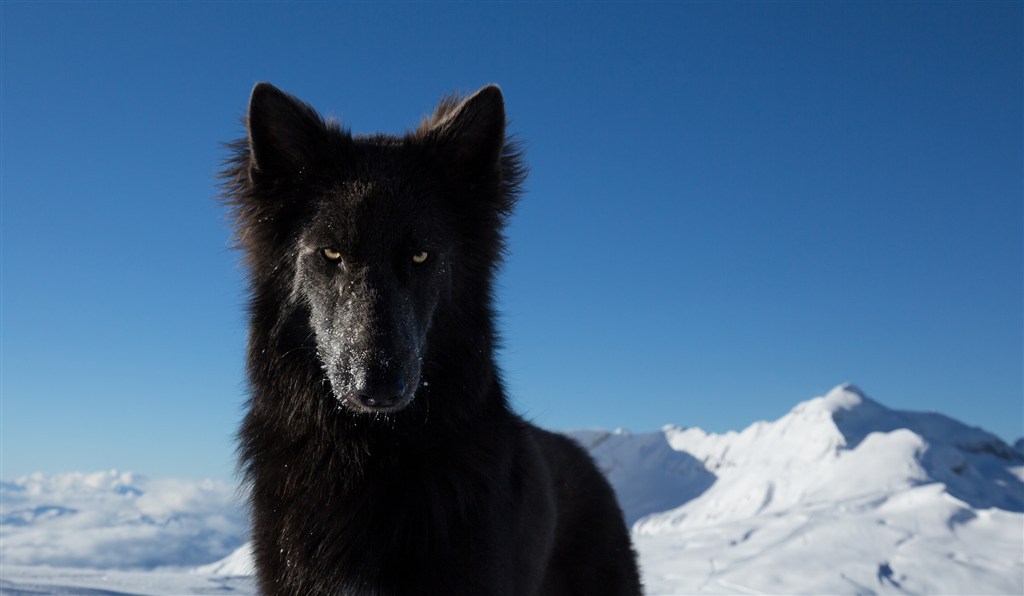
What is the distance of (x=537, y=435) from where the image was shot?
6039 mm

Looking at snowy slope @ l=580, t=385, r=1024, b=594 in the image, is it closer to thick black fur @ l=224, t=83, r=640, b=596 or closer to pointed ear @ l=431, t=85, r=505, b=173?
thick black fur @ l=224, t=83, r=640, b=596

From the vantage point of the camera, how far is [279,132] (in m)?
4.49

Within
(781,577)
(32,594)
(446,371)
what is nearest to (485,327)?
(446,371)

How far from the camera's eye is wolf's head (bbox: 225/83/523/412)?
387 cm

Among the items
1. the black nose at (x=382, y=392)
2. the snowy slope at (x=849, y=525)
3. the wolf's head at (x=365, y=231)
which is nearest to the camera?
the black nose at (x=382, y=392)

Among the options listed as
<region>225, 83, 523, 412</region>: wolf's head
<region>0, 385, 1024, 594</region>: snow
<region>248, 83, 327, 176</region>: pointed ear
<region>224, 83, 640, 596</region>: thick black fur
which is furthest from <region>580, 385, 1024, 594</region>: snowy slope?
<region>248, 83, 327, 176</region>: pointed ear

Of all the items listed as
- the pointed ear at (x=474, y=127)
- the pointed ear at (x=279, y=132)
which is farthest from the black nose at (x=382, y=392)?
the pointed ear at (x=474, y=127)

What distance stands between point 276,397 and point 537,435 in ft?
7.68

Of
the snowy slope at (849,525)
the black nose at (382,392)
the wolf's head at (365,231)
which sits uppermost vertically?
the wolf's head at (365,231)

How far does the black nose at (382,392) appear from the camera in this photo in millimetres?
3582

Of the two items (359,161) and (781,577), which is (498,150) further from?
(781,577)

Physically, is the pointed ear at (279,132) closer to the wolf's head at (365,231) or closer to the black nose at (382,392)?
the wolf's head at (365,231)

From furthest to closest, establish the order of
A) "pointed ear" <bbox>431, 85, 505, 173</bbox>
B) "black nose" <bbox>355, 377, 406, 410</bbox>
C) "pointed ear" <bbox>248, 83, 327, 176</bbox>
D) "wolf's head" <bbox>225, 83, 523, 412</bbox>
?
"pointed ear" <bbox>431, 85, 505, 173</bbox>, "pointed ear" <bbox>248, 83, 327, 176</bbox>, "wolf's head" <bbox>225, 83, 523, 412</bbox>, "black nose" <bbox>355, 377, 406, 410</bbox>

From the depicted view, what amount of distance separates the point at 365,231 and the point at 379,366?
856 mm
